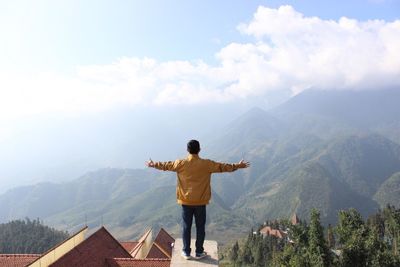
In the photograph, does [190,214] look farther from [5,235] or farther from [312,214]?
[5,235]

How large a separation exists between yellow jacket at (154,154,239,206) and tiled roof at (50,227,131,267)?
8.74 m

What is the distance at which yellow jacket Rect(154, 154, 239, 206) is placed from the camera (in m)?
13.3

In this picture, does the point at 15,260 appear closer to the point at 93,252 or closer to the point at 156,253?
the point at 93,252

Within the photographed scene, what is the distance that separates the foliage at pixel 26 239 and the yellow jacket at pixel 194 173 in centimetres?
13838

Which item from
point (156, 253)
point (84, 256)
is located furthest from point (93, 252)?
point (156, 253)

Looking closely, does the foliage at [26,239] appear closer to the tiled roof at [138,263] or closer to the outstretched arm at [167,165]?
the tiled roof at [138,263]

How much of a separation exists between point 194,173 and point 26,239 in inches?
6011

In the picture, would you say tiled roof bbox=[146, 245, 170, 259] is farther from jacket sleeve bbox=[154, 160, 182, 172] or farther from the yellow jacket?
jacket sleeve bbox=[154, 160, 182, 172]

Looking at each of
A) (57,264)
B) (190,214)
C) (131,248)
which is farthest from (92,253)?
(131,248)

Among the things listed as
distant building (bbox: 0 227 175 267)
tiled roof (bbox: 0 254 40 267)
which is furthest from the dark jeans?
tiled roof (bbox: 0 254 40 267)

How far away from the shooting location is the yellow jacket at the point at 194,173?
13305mm

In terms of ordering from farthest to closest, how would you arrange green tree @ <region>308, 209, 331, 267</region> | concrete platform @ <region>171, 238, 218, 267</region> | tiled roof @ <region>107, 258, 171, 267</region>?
green tree @ <region>308, 209, 331, 267</region> < tiled roof @ <region>107, 258, 171, 267</region> < concrete platform @ <region>171, 238, 218, 267</region>

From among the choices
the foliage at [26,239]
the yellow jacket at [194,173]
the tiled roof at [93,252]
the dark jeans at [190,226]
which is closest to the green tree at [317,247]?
the tiled roof at [93,252]

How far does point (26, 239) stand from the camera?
5896 inches
